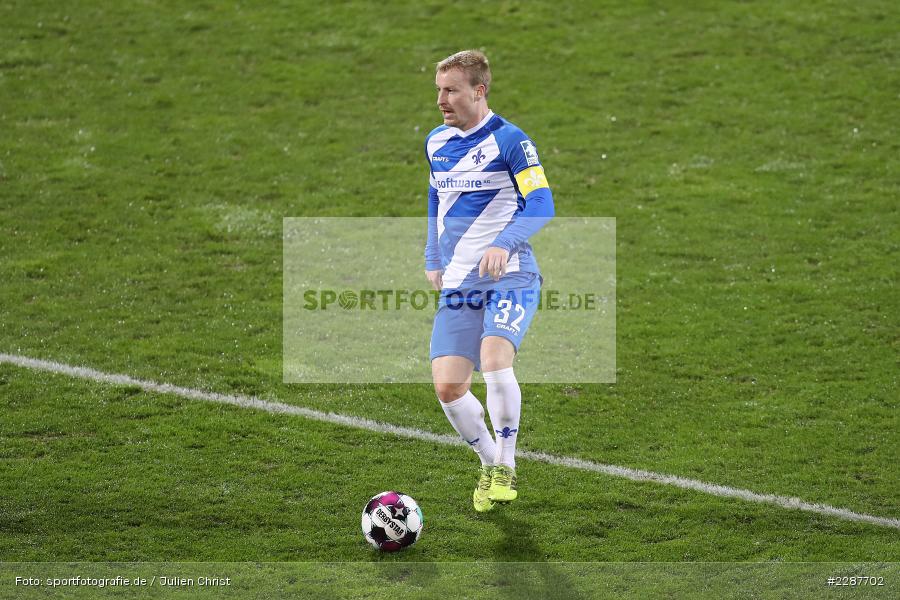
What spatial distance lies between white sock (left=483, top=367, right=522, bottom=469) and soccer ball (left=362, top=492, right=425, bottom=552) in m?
0.74

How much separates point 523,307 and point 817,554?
2.35 meters

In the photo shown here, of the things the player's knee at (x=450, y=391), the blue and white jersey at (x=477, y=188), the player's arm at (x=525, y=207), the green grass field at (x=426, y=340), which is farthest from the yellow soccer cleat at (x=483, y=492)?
the player's arm at (x=525, y=207)

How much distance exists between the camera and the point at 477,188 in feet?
23.6

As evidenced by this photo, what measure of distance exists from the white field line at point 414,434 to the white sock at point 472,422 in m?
0.96

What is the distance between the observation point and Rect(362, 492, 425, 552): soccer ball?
259 inches

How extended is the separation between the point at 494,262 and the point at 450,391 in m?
0.93

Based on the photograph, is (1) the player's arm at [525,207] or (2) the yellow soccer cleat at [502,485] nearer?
(1) the player's arm at [525,207]

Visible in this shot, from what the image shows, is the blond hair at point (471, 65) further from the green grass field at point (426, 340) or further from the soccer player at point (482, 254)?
the green grass field at point (426, 340)

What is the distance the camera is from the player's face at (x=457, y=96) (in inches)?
276

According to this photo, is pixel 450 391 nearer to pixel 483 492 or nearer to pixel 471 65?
pixel 483 492

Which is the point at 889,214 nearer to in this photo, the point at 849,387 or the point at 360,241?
the point at 849,387

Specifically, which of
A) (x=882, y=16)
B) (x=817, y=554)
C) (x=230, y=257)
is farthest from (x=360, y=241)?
(x=882, y=16)

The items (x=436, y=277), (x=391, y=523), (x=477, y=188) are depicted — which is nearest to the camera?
(x=391, y=523)

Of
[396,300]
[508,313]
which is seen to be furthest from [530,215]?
[396,300]
